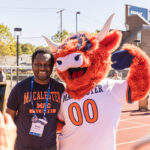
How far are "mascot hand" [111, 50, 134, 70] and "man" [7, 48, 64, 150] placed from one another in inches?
22.6

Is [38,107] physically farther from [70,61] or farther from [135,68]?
[135,68]

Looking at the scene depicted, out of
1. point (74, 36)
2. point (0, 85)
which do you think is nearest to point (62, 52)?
point (74, 36)

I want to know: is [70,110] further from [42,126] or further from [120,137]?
[120,137]

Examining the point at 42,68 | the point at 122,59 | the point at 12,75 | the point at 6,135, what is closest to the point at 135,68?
the point at 122,59

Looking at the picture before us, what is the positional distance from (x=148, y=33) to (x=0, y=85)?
3343 centimetres

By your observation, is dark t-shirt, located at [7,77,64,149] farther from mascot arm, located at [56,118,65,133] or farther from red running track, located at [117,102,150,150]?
red running track, located at [117,102,150,150]

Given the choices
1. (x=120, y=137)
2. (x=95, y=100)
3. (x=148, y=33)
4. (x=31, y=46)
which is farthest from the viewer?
(x=31, y=46)

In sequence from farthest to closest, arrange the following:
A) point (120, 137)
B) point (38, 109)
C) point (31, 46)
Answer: point (31, 46) → point (120, 137) → point (38, 109)

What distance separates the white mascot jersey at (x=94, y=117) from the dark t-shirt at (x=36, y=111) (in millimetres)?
146

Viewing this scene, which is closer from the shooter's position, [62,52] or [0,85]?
[0,85]

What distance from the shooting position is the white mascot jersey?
87.6 inches

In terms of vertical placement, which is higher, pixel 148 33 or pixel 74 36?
pixel 148 33

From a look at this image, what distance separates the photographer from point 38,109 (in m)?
2.44

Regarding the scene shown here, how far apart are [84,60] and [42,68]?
478mm
